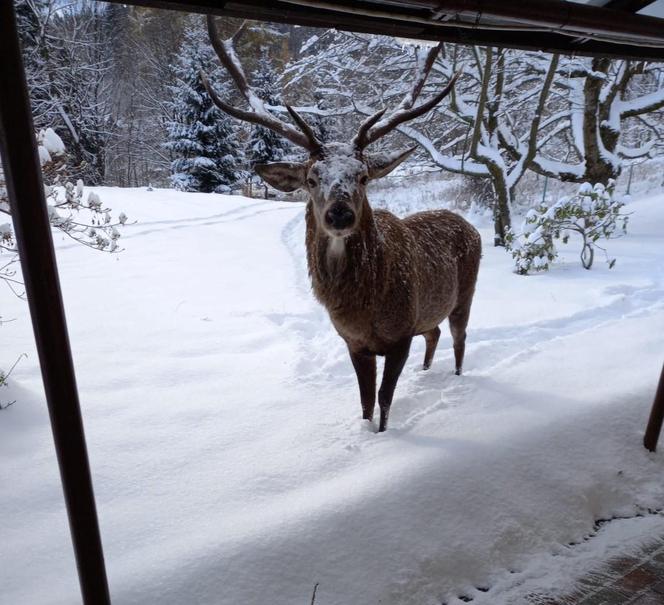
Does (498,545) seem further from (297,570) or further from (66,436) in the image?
(66,436)

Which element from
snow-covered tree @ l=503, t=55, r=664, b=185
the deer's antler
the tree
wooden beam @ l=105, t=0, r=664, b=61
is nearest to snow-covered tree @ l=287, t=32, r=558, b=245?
snow-covered tree @ l=503, t=55, r=664, b=185

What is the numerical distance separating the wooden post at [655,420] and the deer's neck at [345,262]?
5.04 feet

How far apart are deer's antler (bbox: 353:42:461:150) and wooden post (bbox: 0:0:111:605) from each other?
172cm

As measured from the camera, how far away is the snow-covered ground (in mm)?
1673

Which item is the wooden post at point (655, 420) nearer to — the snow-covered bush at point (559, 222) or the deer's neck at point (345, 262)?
the deer's neck at point (345, 262)

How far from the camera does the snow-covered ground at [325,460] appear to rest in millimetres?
1673

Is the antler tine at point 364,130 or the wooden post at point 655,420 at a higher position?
the antler tine at point 364,130

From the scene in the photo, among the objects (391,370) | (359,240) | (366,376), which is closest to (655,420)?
(391,370)

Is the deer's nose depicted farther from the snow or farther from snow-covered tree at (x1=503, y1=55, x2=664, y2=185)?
snow-covered tree at (x1=503, y1=55, x2=664, y2=185)

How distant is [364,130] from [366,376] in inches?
58.4

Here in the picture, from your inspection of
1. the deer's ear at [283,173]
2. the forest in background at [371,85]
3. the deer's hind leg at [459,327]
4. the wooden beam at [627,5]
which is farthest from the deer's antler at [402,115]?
the forest in background at [371,85]

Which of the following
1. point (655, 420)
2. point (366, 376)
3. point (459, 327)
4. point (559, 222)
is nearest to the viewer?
point (655, 420)

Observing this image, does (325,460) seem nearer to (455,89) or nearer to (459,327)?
(459,327)

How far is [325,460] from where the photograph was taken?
8.36ft
